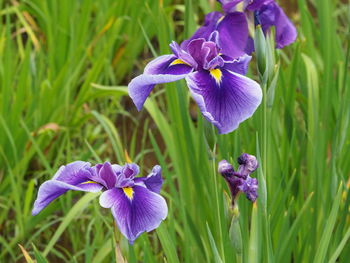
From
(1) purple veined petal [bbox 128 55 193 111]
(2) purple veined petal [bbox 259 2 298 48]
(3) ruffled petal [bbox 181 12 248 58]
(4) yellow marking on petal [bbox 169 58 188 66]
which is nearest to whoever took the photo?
(1) purple veined petal [bbox 128 55 193 111]

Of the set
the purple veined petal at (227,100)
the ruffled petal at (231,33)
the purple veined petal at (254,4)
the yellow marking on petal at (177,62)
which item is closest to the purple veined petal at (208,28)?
the ruffled petal at (231,33)

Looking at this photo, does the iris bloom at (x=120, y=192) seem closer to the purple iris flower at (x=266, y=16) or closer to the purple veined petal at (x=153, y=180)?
Result: the purple veined petal at (x=153, y=180)

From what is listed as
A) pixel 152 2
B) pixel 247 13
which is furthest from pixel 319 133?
pixel 152 2

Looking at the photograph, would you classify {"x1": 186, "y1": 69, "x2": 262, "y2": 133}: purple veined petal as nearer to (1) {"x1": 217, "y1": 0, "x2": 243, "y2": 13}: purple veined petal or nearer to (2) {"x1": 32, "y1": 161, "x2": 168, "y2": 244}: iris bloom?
(2) {"x1": 32, "y1": 161, "x2": 168, "y2": 244}: iris bloom

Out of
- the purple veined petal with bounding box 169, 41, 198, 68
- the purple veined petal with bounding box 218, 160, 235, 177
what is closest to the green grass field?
the purple veined petal with bounding box 218, 160, 235, 177

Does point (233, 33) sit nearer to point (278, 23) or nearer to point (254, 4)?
point (254, 4)

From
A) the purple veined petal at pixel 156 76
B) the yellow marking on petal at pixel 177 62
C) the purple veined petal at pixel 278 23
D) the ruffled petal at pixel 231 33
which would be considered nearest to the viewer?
the purple veined petal at pixel 156 76
